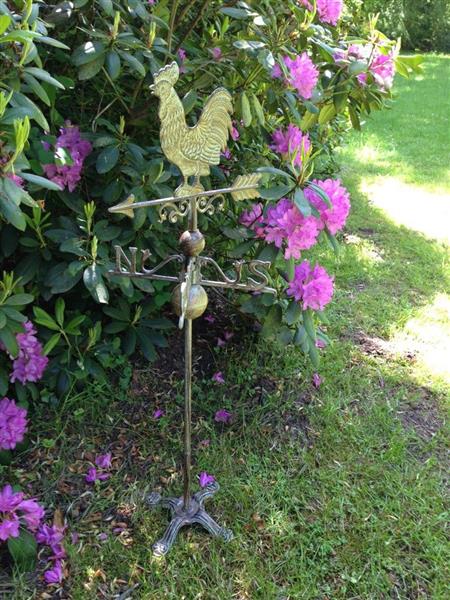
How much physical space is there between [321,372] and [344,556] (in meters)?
0.90

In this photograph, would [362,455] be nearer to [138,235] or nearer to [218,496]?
[218,496]

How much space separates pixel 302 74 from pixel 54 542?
158 centimetres

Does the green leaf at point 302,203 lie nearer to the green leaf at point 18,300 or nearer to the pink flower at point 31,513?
the green leaf at point 18,300

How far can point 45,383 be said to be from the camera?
7.00ft

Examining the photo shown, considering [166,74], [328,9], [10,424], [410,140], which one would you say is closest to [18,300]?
[10,424]

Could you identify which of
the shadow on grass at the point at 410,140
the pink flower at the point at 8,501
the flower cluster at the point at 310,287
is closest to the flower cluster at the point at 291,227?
the flower cluster at the point at 310,287

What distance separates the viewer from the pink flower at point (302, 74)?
6.11ft

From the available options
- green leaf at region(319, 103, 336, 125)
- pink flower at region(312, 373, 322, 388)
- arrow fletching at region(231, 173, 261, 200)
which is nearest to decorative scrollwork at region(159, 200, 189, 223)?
arrow fletching at region(231, 173, 261, 200)

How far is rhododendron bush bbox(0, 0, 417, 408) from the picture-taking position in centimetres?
177

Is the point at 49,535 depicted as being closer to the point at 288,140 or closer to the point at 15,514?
the point at 15,514

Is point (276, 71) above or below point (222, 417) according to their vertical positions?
above

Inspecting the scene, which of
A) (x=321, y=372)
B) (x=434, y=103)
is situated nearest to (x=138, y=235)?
(x=321, y=372)

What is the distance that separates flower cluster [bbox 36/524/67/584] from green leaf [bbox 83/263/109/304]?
691 millimetres

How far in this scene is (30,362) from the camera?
6.30ft
